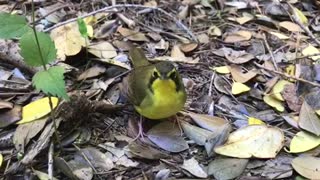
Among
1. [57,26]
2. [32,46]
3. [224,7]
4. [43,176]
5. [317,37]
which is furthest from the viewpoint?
[224,7]

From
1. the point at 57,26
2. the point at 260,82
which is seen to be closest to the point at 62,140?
the point at 57,26

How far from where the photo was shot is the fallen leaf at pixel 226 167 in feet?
10.0

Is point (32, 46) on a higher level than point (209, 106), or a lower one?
higher

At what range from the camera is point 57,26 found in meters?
3.99

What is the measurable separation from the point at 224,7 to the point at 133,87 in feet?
4.94

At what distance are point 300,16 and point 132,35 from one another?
4.41 ft

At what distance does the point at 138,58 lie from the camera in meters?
3.73

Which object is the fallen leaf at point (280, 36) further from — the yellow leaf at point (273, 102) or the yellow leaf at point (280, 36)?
the yellow leaf at point (273, 102)

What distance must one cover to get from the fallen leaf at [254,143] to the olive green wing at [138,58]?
0.79 meters

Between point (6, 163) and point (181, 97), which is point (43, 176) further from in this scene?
point (181, 97)

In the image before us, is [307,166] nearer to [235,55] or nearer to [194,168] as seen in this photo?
[194,168]

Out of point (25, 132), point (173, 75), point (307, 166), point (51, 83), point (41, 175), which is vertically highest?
point (51, 83)

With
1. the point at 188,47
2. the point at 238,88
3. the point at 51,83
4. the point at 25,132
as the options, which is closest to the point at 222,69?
the point at 238,88

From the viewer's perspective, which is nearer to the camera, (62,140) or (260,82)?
(62,140)
